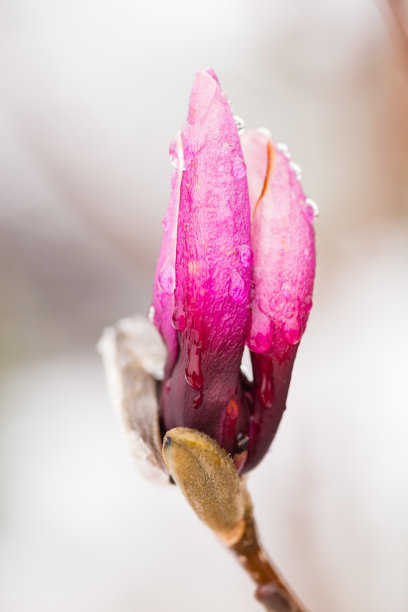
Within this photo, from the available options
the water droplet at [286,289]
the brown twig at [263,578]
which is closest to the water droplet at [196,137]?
the water droplet at [286,289]

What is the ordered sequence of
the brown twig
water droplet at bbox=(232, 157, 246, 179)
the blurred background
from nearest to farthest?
water droplet at bbox=(232, 157, 246, 179) → the brown twig → the blurred background

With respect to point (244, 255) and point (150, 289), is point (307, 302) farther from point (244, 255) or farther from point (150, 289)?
point (150, 289)

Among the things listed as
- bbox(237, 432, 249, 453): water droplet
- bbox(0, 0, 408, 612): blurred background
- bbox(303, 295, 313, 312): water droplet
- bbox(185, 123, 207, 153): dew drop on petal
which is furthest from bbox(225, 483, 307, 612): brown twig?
bbox(0, 0, 408, 612): blurred background

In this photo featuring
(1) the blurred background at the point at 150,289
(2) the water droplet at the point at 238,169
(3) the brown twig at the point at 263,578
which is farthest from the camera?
(1) the blurred background at the point at 150,289

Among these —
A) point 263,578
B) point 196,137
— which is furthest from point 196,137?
point 263,578

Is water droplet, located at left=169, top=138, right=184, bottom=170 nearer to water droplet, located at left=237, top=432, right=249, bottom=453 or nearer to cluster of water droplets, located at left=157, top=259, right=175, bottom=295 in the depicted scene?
cluster of water droplets, located at left=157, top=259, right=175, bottom=295

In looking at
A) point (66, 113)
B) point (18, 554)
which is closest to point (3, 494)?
point (18, 554)

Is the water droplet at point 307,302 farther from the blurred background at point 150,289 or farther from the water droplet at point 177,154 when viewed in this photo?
the blurred background at point 150,289
